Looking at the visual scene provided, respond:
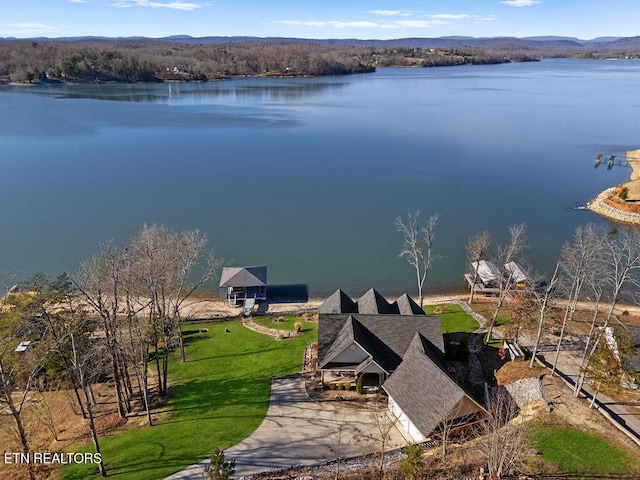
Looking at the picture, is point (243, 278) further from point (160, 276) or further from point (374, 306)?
point (160, 276)

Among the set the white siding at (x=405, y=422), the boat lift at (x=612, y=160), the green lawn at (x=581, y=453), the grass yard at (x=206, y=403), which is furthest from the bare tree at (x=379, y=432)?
the boat lift at (x=612, y=160)

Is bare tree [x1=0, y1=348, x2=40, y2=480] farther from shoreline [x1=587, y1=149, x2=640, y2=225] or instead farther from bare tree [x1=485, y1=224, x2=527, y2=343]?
shoreline [x1=587, y1=149, x2=640, y2=225]

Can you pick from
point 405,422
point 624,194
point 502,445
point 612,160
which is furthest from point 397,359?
point 612,160

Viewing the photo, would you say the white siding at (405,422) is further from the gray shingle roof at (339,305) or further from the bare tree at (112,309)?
the bare tree at (112,309)

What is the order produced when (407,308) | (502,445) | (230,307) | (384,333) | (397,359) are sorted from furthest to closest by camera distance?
(230,307) < (407,308) < (384,333) < (397,359) < (502,445)

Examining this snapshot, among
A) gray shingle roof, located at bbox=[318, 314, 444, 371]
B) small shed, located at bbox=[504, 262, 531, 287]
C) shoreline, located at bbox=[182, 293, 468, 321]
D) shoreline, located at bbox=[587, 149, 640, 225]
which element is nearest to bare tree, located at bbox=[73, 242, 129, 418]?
gray shingle roof, located at bbox=[318, 314, 444, 371]

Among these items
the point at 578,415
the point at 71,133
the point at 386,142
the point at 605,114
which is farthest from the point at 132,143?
the point at 605,114

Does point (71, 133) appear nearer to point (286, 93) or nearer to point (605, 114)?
point (286, 93)
